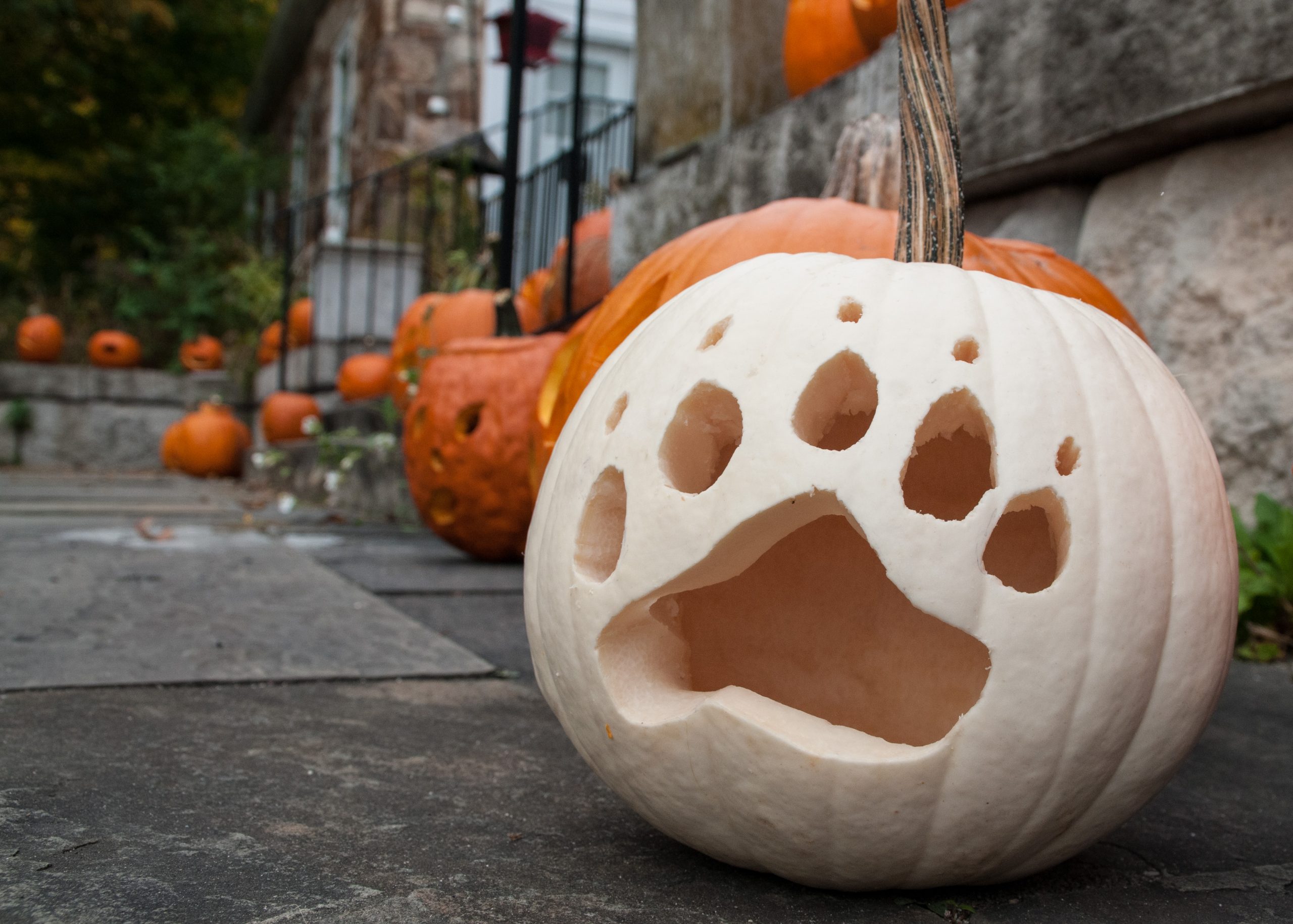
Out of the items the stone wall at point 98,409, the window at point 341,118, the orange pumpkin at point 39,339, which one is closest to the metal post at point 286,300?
the stone wall at point 98,409

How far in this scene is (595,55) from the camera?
1093cm

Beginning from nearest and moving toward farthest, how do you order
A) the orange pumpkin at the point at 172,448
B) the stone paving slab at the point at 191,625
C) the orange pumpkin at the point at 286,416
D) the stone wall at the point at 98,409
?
the stone paving slab at the point at 191,625, the orange pumpkin at the point at 286,416, the orange pumpkin at the point at 172,448, the stone wall at the point at 98,409

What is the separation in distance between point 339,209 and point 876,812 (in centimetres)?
1172

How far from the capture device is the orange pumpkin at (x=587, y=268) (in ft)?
18.1

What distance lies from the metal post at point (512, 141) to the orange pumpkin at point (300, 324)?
16.5 ft

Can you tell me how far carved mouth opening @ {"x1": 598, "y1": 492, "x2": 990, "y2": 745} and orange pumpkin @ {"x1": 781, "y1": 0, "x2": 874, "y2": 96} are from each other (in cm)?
251

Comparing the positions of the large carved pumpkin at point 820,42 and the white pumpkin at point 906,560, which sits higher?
the large carved pumpkin at point 820,42

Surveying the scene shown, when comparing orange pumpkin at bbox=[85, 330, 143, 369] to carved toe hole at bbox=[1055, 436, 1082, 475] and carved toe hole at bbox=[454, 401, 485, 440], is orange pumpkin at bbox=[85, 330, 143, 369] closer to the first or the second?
carved toe hole at bbox=[454, 401, 485, 440]

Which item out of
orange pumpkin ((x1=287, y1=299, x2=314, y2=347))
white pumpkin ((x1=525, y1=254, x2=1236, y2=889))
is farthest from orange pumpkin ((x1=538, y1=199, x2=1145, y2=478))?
orange pumpkin ((x1=287, y1=299, x2=314, y2=347))

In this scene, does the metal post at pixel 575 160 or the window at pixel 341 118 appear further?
the window at pixel 341 118

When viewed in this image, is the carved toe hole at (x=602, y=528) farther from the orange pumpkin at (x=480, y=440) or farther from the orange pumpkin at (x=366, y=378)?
the orange pumpkin at (x=366, y=378)

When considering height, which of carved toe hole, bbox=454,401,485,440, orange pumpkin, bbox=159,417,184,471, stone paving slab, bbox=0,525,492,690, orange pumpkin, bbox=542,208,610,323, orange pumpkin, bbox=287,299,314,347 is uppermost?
orange pumpkin, bbox=542,208,610,323

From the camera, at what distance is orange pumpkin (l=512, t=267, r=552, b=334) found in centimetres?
622

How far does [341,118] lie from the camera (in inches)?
492
